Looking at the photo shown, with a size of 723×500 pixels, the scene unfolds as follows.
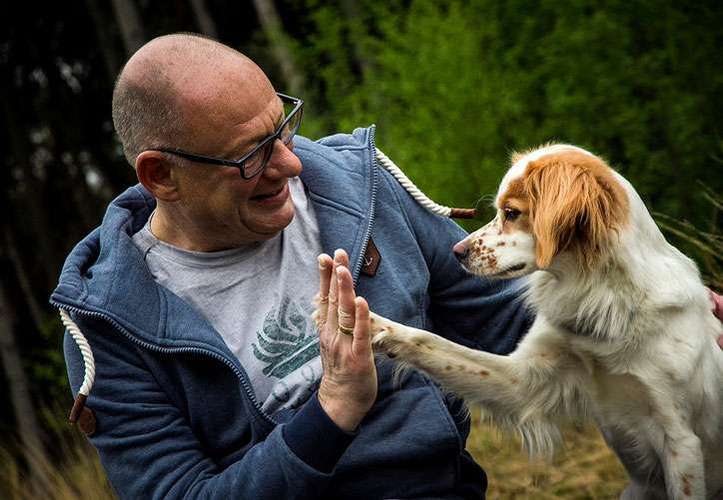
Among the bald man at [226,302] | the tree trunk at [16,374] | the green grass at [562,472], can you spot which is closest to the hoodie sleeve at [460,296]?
the bald man at [226,302]

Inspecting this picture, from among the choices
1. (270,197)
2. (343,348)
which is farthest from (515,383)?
(270,197)

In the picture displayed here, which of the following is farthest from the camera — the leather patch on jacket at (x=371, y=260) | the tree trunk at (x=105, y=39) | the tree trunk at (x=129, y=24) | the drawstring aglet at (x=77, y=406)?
the tree trunk at (x=105, y=39)

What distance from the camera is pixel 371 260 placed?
89.7 inches

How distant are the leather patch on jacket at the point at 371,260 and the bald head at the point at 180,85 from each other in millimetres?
448

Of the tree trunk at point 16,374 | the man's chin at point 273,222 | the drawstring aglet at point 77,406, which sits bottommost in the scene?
the tree trunk at point 16,374

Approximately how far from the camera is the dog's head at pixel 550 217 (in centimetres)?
231

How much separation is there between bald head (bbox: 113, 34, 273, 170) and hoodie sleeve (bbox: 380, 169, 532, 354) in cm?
51

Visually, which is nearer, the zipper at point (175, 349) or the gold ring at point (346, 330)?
the gold ring at point (346, 330)

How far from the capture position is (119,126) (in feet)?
7.60

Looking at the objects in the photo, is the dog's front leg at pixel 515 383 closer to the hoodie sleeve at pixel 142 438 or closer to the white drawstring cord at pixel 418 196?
the white drawstring cord at pixel 418 196

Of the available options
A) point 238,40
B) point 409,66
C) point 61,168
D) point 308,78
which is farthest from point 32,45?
point 409,66

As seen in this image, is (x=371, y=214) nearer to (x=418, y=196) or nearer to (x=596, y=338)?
(x=418, y=196)

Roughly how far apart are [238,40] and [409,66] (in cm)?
838

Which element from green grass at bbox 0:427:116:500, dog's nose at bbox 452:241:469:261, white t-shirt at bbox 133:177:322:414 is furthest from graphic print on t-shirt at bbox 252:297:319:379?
green grass at bbox 0:427:116:500
